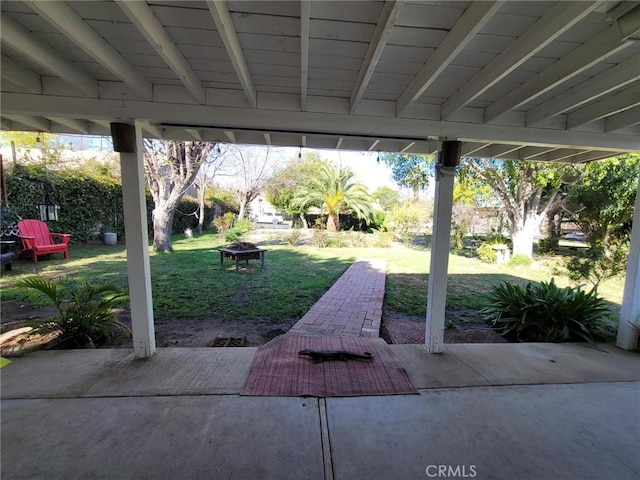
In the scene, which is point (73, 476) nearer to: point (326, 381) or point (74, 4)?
point (326, 381)

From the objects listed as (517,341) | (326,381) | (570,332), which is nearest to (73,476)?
(326,381)

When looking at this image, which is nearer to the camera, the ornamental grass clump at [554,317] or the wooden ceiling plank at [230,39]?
the wooden ceiling plank at [230,39]

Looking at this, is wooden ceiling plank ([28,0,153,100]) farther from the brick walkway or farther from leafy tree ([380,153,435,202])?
leafy tree ([380,153,435,202])

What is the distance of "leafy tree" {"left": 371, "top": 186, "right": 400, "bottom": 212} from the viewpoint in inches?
731

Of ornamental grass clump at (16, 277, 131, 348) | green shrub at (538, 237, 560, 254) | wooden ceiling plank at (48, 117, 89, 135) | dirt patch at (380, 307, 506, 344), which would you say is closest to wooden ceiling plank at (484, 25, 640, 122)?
dirt patch at (380, 307, 506, 344)

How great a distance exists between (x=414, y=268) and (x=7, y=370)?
25.9 ft

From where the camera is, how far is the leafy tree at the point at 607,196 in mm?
6367

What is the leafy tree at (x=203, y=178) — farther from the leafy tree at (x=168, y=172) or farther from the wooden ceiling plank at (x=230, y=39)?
the wooden ceiling plank at (x=230, y=39)

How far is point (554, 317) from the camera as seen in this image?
3.73 metres

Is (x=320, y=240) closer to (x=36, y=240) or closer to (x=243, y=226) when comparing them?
(x=243, y=226)

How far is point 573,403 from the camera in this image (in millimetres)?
2289

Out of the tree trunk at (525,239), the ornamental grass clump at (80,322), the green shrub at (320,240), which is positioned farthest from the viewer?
the green shrub at (320,240)

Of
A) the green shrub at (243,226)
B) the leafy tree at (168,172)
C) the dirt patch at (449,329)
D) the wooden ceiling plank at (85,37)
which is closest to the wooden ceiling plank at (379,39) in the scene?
the wooden ceiling plank at (85,37)

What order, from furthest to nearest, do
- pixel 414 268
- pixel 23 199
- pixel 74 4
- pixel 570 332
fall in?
pixel 414 268
pixel 23 199
pixel 570 332
pixel 74 4
